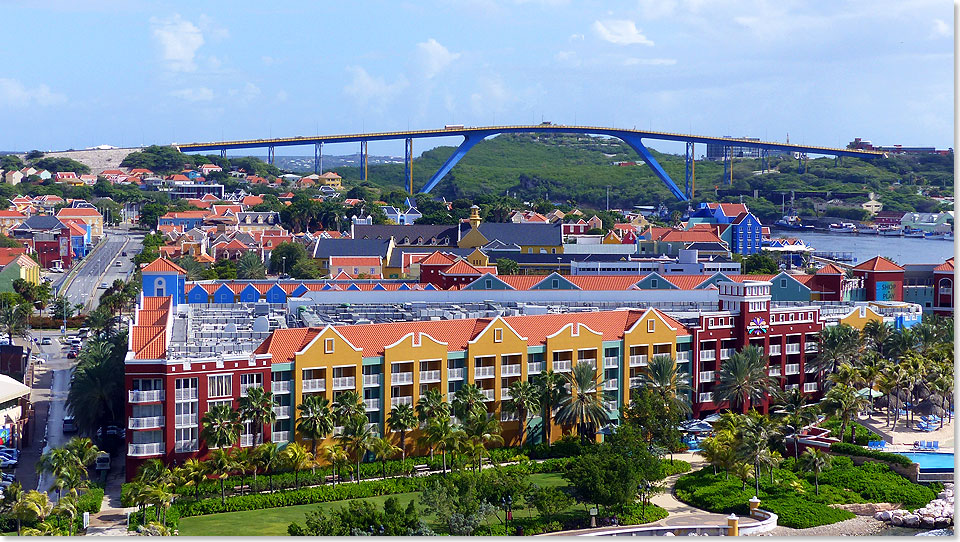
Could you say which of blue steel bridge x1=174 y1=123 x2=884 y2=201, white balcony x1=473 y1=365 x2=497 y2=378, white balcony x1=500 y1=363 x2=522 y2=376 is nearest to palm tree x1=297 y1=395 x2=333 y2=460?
white balcony x1=473 y1=365 x2=497 y2=378

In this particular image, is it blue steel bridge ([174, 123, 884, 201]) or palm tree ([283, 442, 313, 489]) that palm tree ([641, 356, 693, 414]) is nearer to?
palm tree ([283, 442, 313, 489])

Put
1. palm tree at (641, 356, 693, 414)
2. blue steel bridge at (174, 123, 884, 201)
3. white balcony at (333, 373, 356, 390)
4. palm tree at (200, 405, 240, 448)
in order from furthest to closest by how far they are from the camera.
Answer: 1. blue steel bridge at (174, 123, 884, 201)
2. palm tree at (641, 356, 693, 414)
3. white balcony at (333, 373, 356, 390)
4. palm tree at (200, 405, 240, 448)

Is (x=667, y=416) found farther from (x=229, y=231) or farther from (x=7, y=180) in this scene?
(x=7, y=180)

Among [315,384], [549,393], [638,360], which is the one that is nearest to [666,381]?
[638,360]

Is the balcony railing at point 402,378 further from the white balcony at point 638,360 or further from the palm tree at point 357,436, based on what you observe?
the white balcony at point 638,360

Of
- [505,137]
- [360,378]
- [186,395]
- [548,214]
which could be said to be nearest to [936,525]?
[360,378]

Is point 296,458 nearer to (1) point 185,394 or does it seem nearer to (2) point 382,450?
(2) point 382,450
